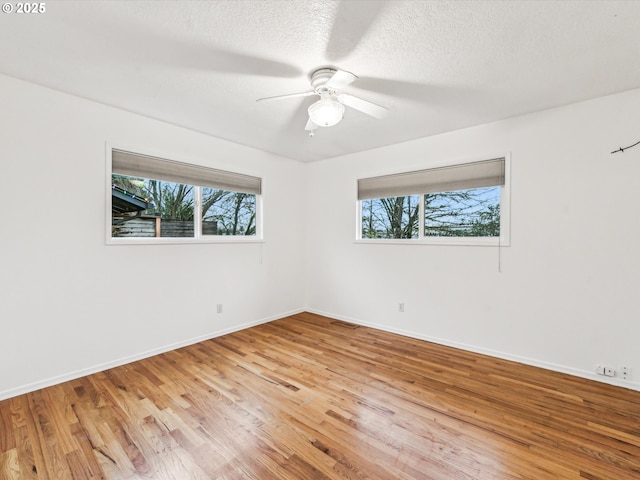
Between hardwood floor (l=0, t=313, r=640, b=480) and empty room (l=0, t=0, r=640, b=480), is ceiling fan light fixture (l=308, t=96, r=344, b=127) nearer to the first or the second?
empty room (l=0, t=0, r=640, b=480)

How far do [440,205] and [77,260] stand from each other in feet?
12.4

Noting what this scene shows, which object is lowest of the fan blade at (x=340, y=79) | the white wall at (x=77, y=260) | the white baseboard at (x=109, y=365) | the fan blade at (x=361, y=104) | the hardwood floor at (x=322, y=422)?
the hardwood floor at (x=322, y=422)

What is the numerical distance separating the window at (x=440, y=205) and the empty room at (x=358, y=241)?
0.09ft

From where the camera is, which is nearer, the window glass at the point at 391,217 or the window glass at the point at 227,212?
the window glass at the point at 227,212

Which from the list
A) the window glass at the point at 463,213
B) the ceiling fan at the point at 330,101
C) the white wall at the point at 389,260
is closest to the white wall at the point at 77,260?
the white wall at the point at 389,260

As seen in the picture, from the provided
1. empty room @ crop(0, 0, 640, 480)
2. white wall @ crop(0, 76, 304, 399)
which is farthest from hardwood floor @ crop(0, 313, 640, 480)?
white wall @ crop(0, 76, 304, 399)

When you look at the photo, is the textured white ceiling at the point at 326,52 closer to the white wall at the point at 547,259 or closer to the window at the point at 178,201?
the white wall at the point at 547,259

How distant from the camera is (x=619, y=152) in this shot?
2.44m

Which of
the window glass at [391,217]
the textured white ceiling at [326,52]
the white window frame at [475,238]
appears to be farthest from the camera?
the window glass at [391,217]

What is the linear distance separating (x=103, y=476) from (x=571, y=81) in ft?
13.0

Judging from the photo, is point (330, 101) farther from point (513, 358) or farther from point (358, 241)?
point (513, 358)

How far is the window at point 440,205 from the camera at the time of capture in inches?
123

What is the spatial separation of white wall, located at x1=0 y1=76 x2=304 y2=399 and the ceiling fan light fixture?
6.27 ft

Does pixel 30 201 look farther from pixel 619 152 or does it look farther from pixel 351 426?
pixel 619 152
